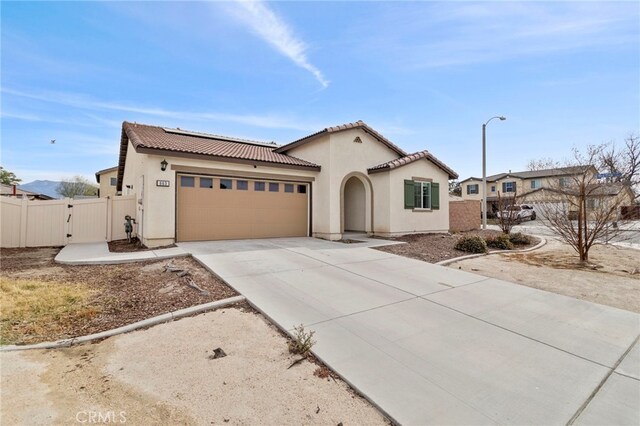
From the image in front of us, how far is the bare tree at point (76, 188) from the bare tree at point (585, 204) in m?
62.2

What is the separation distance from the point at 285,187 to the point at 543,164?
529 inches

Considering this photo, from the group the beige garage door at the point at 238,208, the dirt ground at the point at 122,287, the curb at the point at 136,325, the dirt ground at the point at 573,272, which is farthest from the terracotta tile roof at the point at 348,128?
the curb at the point at 136,325

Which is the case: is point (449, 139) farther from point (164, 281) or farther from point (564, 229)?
point (164, 281)

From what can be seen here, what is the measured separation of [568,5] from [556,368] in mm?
9013

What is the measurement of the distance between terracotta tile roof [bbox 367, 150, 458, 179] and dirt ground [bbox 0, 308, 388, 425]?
35.2 ft

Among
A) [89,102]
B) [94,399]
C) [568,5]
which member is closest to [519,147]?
[568,5]

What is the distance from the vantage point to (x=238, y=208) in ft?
38.3

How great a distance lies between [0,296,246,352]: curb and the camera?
361 centimetres

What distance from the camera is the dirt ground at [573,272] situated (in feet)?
20.5

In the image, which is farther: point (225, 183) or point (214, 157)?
point (225, 183)

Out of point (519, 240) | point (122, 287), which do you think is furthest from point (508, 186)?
point (122, 287)

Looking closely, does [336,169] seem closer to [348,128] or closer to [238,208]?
[348,128]

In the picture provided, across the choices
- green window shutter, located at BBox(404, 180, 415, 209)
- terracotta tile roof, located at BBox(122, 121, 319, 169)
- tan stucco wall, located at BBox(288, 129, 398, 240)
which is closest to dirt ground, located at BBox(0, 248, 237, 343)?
terracotta tile roof, located at BBox(122, 121, 319, 169)

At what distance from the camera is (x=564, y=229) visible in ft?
33.8
